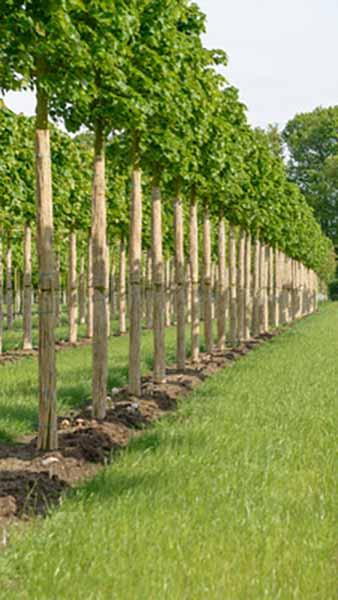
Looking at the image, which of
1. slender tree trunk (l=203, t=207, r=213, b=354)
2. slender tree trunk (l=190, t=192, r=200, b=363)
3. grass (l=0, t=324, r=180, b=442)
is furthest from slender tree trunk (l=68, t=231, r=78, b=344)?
slender tree trunk (l=190, t=192, r=200, b=363)

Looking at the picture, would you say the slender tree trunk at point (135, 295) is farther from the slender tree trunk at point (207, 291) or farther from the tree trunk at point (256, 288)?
the tree trunk at point (256, 288)

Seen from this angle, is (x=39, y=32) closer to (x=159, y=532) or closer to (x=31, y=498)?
(x=31, y=498)

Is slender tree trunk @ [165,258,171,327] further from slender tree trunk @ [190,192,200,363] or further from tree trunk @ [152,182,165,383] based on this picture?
tree trunk @ [152,182,165,383]

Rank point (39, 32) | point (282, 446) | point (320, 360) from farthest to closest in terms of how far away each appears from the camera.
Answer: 1. point (320, 360)
2. point (282, 446)
3. point (39, 32)

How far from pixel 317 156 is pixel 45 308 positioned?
97255 millimetres

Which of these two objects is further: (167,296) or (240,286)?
(167,296)

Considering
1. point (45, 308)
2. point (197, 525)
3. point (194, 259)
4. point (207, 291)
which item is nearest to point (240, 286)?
point (207, 291)

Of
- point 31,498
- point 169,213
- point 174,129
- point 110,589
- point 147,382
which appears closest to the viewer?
point 110,589

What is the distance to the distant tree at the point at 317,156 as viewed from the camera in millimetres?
95875

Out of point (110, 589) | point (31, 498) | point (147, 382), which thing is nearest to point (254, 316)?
point (147, 382)

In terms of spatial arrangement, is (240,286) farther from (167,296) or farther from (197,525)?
(197,525)

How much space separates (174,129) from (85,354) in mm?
8729

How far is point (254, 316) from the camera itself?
30000mm

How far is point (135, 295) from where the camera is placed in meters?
13.7
